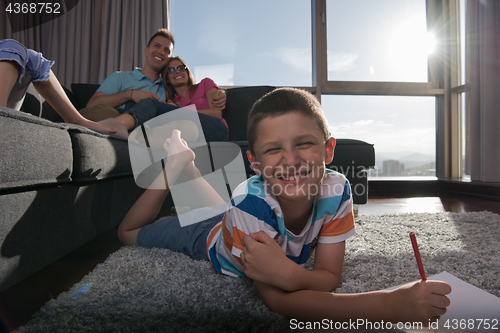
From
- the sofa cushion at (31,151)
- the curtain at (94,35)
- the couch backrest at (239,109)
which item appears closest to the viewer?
the sofa cushion at (31,151)

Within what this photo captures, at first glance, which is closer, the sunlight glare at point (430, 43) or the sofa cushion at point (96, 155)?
the sofa cushion at point (96, 155)

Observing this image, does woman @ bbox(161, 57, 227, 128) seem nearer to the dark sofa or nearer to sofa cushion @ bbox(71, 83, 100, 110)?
sofa cushion @ bbox(71, 83, 100, 110)

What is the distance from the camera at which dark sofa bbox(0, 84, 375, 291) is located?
0.55m

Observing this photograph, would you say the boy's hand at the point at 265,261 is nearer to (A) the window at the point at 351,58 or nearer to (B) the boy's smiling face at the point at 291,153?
(B) the boy's smiling face at the point at 291,153

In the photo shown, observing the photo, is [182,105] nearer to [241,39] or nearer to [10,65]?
[10,65]

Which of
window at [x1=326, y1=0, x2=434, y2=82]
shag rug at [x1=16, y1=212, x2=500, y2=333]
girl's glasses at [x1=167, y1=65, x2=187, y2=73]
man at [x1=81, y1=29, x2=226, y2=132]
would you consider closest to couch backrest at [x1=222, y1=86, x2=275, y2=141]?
man at [x1=81, y1=29, x2=226, y2=132]

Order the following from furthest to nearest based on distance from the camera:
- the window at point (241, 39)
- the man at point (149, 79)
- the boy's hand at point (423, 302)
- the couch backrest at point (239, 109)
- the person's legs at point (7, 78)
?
the window at point (241, 39) → the couch backrest at point (239, 109) → the man at point (149, 79) → the person's legs at point (7, 78) → the boy's hand at point (423, 302)

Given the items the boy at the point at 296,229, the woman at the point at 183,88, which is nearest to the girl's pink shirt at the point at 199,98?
the woman at the point at 183,88

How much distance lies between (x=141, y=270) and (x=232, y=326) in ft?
1.15

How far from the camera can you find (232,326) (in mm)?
449

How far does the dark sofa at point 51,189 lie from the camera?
0.55 metres

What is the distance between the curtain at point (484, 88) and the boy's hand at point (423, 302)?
2.36 meters

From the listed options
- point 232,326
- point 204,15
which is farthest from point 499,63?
point 232,326

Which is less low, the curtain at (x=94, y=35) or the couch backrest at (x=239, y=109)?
the curtain at (x=94, y=35)
